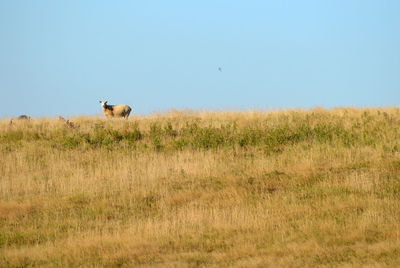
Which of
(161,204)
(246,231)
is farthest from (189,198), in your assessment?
(246,231)

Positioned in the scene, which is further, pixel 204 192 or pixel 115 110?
pixel 115 110

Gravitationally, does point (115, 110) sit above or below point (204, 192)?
above

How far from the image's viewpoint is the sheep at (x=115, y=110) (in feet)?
109

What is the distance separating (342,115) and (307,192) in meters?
14.6

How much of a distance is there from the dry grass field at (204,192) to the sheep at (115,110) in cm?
626

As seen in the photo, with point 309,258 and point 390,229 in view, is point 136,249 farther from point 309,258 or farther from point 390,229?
point 390,229

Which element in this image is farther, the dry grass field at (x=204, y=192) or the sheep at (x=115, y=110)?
the sheep at (x=115, y=110)

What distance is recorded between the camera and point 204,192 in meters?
14.4

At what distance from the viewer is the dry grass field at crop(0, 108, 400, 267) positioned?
9.46 m

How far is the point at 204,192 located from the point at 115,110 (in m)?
20.2

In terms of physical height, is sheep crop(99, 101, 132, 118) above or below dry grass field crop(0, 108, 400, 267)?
above

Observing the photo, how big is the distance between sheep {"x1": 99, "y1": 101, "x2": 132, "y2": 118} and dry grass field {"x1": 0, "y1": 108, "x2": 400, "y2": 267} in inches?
246

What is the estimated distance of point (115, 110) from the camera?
33.6m

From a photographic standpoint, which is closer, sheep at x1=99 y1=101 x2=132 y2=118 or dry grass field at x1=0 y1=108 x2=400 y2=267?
dry grass field at x1=0 y1=108 x2=400 y2=267
